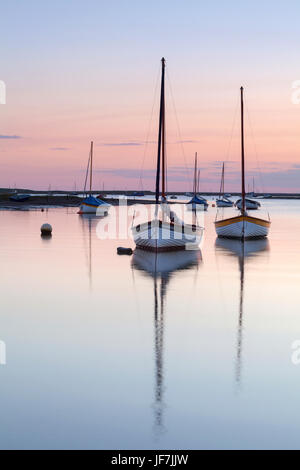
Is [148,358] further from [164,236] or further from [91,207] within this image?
[91,207]

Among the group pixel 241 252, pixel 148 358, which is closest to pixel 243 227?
pixel 241 252

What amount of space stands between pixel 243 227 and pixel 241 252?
5.93 metres

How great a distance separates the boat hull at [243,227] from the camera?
3964 cm

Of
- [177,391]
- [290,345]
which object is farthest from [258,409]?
[290,345]

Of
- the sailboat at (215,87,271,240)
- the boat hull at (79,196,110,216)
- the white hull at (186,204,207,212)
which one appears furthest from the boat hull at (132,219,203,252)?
the white hull at (186,204,207,212)

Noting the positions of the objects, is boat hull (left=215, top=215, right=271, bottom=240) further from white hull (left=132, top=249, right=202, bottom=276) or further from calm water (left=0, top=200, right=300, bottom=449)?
calm water (left=0, top=200, right=300, bottom=449)

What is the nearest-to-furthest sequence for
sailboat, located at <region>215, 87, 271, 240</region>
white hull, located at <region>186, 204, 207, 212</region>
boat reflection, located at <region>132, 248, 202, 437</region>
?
boat reflection, located at <region>132, 248, 202, 437</region>, sailboat, located at <region>215, 87, 271, 240</region>, white hull, located at <region>186, 204, 207, 212</region>

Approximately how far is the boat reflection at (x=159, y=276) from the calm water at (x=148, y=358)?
6cm

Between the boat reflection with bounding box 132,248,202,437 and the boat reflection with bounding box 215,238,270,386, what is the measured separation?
189 cm

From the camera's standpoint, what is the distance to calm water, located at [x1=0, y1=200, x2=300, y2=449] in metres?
8.66

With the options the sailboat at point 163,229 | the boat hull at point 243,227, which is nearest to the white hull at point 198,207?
the boat hull at point 243,227

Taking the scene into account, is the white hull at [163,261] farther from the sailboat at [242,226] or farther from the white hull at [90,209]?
the white hull at [90,209]

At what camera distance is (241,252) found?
34.1 m
